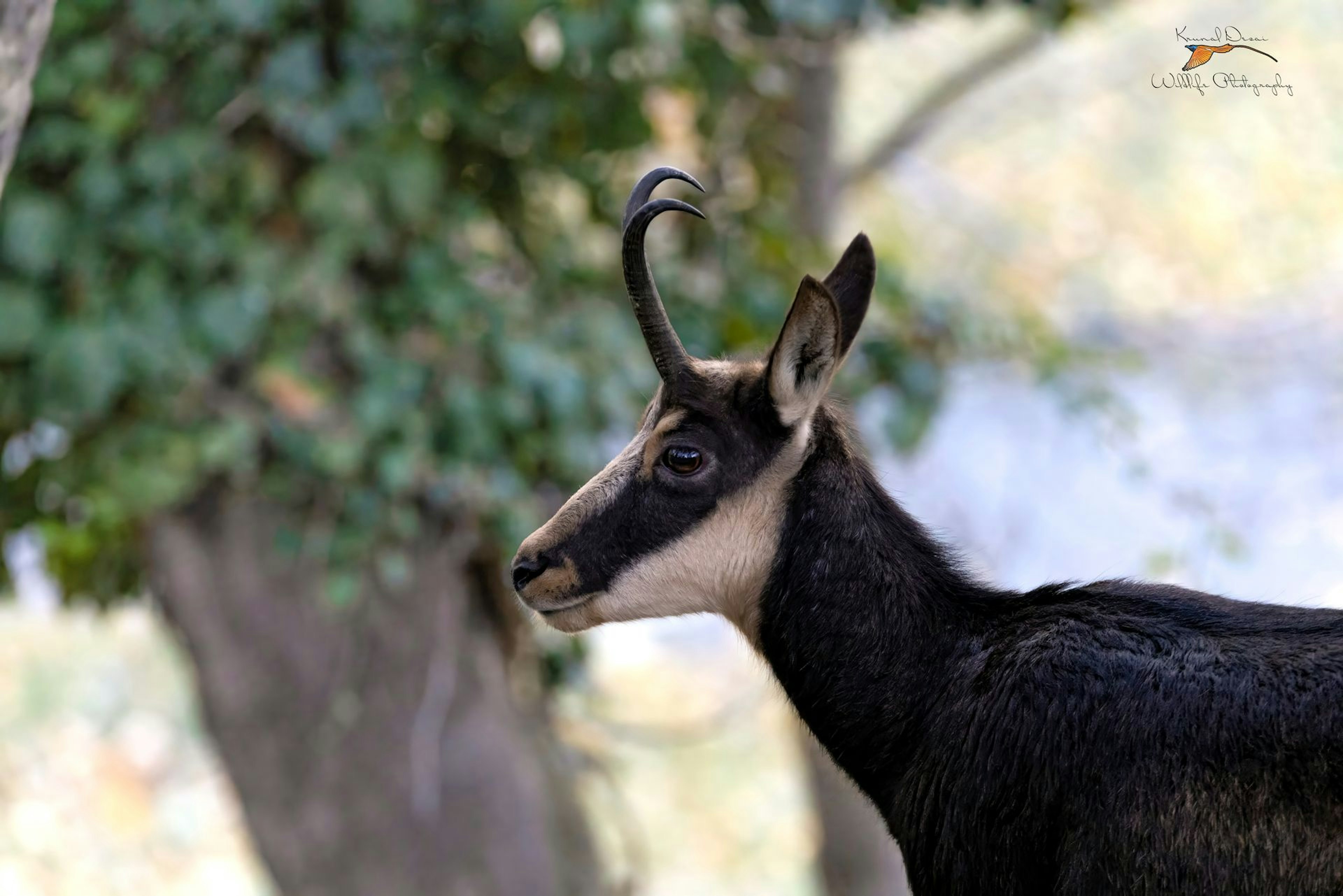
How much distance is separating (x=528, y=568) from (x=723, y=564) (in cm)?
41

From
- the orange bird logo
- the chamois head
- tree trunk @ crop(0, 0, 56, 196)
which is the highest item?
tree trunk @ crop(0, 0, 56, 196)

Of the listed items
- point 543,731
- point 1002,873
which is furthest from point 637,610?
point 543,731

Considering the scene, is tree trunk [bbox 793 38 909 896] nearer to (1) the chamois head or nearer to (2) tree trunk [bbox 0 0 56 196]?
(1) the chamois head

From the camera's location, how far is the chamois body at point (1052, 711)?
238cm

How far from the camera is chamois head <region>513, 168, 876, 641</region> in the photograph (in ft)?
10.0

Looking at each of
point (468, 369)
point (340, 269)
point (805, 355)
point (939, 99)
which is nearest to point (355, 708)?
point (468, 369)

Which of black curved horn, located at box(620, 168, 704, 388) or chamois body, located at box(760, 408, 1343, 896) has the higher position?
black curved horn, located at box(620, 168, 704, 388)

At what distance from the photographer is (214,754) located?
6125 mm

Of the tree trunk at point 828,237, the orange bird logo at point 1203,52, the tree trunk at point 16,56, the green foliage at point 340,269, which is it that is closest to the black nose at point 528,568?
the tree trunk at point 16,56

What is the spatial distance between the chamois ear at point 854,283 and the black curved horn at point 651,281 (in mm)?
353

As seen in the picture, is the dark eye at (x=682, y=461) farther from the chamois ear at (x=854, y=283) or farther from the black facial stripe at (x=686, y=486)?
the chamois ear at (x=854, y=283)

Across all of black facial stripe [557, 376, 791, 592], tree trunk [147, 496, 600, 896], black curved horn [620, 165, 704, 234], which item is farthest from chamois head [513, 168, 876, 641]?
tree trunk [147, 496, 600, 896]

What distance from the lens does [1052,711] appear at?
2600 millimetres

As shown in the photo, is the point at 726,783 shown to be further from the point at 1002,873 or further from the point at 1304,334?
the point at 1002,873
